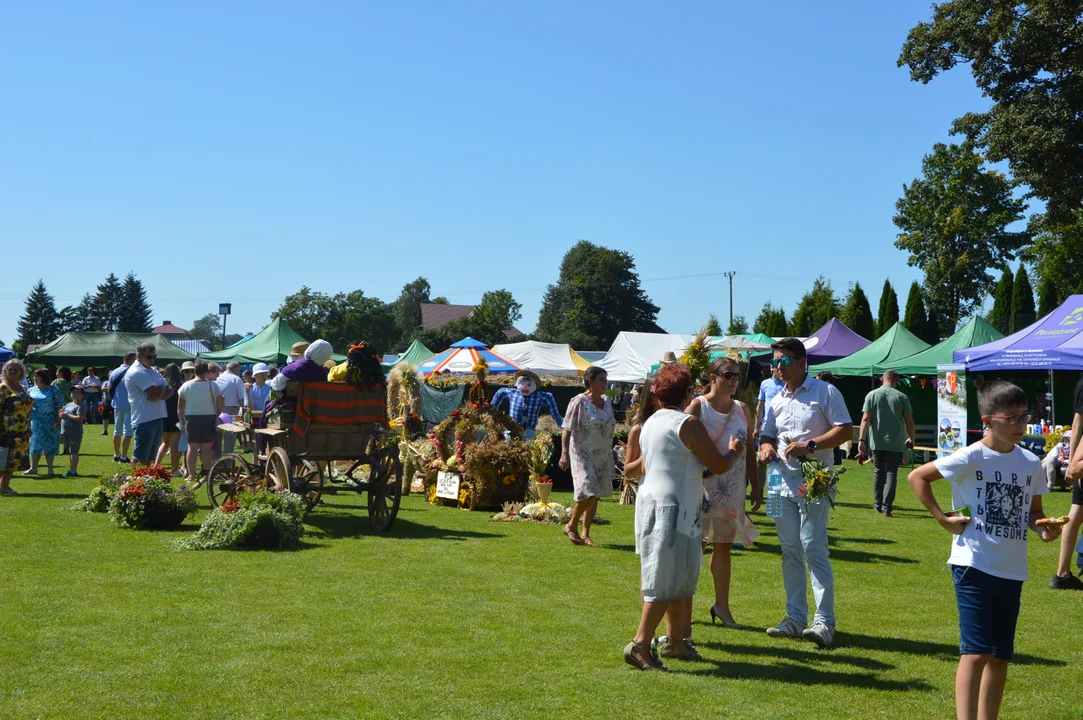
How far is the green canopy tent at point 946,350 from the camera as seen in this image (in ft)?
78.8

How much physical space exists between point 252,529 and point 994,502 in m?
7.20

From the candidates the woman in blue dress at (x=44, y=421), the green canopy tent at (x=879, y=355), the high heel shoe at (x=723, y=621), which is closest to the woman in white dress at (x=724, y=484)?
the high heel shoe at (x=723, y=621)

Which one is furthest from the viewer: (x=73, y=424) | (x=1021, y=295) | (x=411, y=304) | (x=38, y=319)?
(x=411, y=304)

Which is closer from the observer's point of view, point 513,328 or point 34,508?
point 34,508

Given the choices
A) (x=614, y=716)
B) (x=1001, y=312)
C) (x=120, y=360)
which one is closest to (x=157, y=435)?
(x=614, y=716)

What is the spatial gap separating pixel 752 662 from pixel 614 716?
1.44 metres

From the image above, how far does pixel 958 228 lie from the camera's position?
204ft

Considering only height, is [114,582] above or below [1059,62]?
below

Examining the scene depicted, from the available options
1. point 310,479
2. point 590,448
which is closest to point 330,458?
point 310,479

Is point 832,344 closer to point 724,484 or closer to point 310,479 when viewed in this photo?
point 310,479

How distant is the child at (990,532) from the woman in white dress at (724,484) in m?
2.09

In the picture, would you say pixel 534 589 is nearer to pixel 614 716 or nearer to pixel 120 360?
pixel 614 716

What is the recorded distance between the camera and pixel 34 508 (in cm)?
1232

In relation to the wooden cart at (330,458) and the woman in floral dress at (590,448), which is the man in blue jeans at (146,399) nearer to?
the wooden cart at (330,458)
